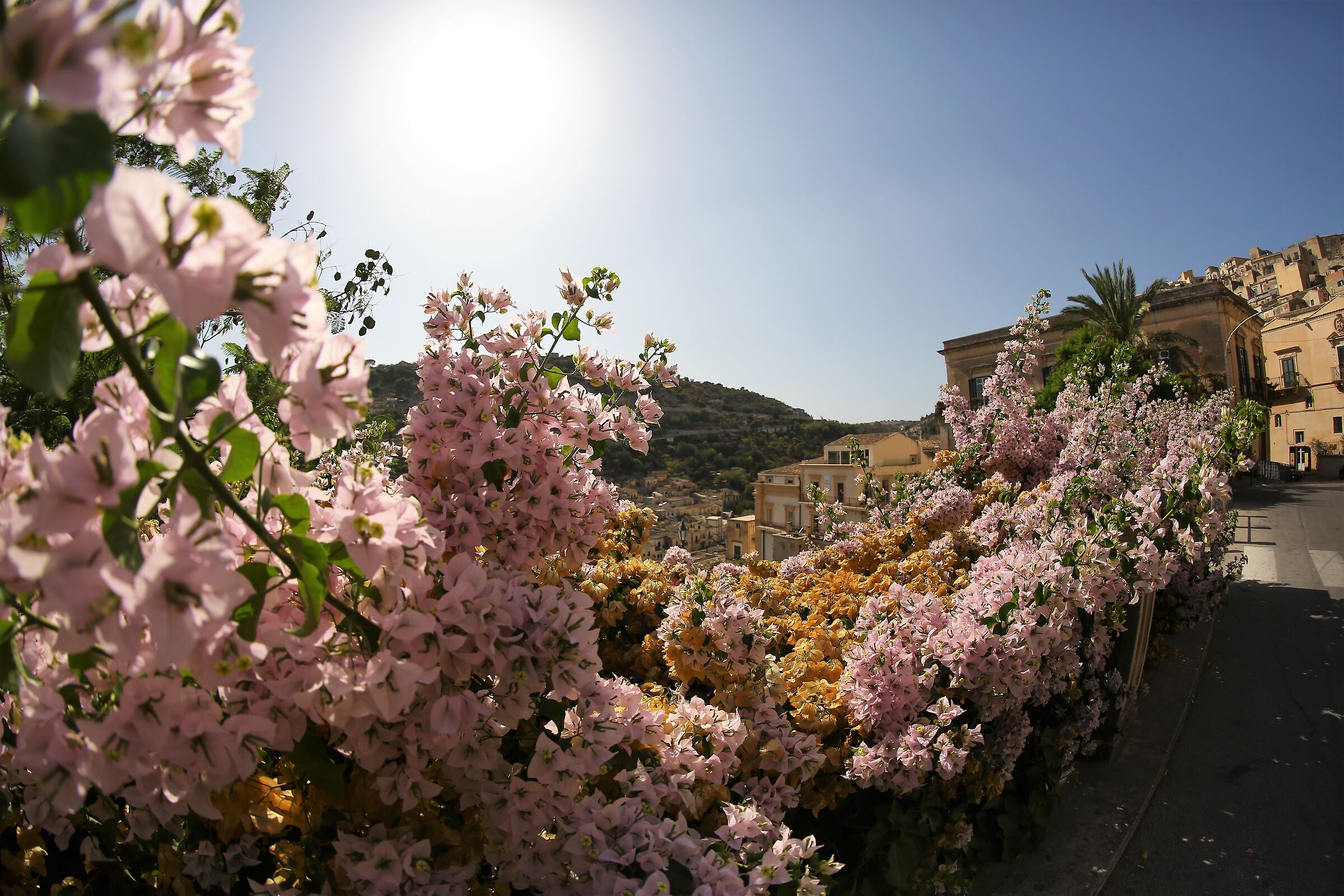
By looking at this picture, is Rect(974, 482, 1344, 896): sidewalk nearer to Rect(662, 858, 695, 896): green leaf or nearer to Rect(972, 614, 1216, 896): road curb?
Rect(972, 614, 1216, 896): road curb

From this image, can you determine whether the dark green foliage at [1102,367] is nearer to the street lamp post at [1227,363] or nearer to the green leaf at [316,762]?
the street lamp post at [1227,363]

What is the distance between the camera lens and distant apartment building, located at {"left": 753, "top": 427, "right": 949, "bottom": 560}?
623 inches

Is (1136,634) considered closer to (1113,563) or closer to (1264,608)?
(1113,563)

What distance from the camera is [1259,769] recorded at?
357 cm

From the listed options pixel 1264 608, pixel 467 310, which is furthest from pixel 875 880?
pixel 1264 608

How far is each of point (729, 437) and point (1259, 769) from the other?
2155cm

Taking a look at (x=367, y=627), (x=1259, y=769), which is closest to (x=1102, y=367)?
(x=1259, y=769)

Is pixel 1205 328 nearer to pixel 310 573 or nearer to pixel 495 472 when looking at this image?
pixel 495 472

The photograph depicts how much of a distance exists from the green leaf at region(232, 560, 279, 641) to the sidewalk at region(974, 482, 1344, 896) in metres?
3.03

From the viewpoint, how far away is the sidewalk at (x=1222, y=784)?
2.76m

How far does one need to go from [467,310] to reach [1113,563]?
253 cm

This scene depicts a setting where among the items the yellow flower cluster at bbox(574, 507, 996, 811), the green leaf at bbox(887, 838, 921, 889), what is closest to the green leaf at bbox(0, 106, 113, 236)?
the yellow flower cluster at bbox(574, 507, 996, 811)

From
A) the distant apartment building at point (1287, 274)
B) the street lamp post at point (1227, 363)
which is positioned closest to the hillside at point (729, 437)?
the street lamp post at point (1227, 363)

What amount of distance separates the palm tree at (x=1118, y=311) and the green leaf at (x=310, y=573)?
2095 cm
